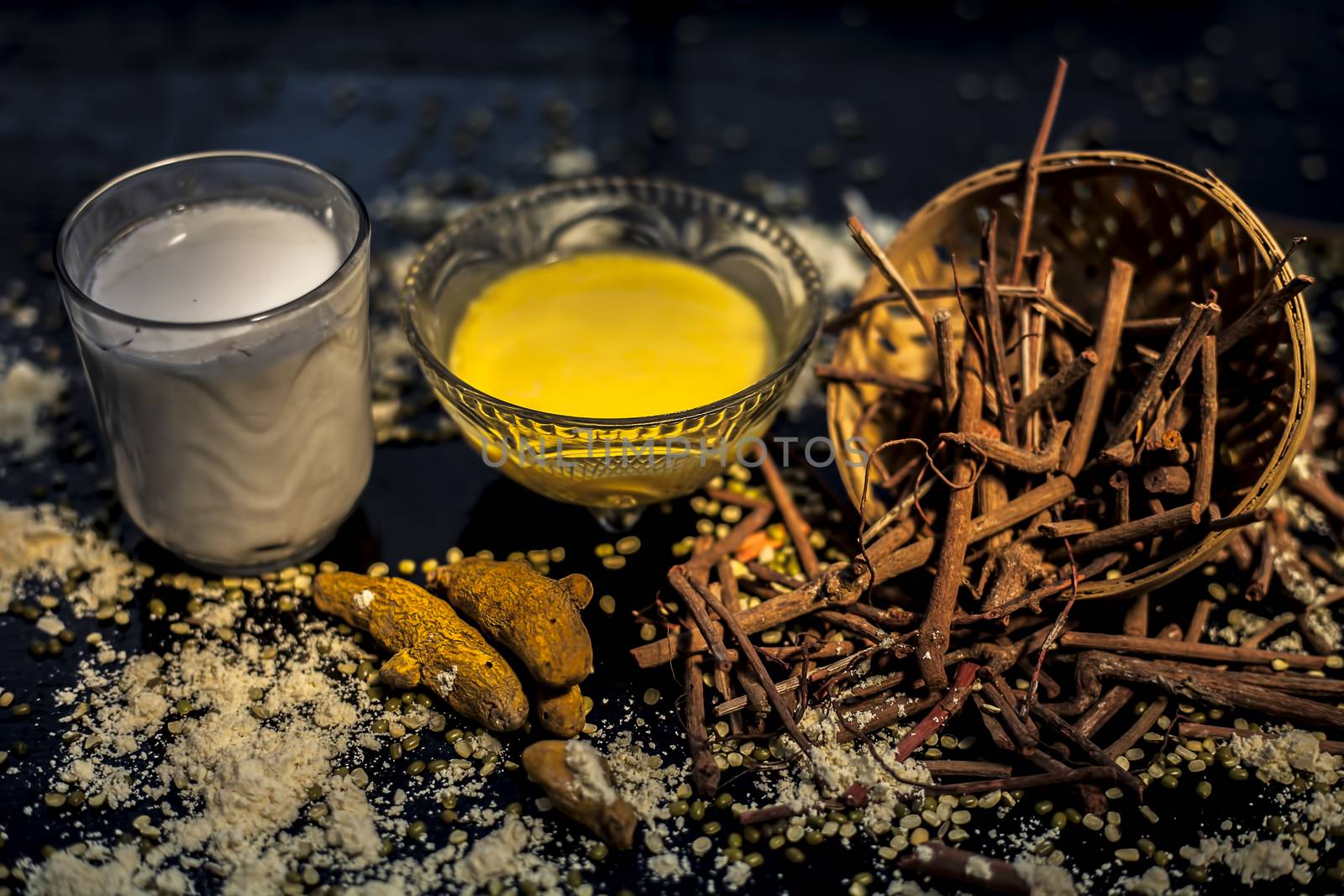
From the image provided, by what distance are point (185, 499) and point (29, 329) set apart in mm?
819

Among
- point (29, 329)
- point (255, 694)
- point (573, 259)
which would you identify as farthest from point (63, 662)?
point (573, 259)

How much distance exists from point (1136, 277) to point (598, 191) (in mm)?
955

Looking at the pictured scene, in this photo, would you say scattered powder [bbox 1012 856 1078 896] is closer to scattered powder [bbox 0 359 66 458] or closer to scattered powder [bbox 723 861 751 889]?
scattered powder [bbox 723 861 751 889]

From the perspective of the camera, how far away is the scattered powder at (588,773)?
5.93 feet

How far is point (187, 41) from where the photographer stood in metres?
3.28

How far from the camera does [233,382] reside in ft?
6.20

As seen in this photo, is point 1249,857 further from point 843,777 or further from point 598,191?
point 598,191

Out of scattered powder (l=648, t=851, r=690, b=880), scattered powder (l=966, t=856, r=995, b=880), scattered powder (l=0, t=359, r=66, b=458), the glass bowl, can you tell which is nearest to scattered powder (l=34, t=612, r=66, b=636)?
scattered powder (l=0, t=359, r=66, b=458)

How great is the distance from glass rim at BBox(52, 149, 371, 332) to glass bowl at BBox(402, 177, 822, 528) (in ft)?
0.68

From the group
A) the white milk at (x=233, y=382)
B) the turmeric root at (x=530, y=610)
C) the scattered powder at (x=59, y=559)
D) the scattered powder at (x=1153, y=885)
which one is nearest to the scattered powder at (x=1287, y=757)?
the scattered powder at (x=1153, y=885)

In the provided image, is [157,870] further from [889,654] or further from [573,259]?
[573,259]

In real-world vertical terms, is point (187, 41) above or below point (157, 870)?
above

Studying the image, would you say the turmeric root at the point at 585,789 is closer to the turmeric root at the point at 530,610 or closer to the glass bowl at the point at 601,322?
the turmeric root at the point at 530,610

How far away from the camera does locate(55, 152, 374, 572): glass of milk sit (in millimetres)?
1867
